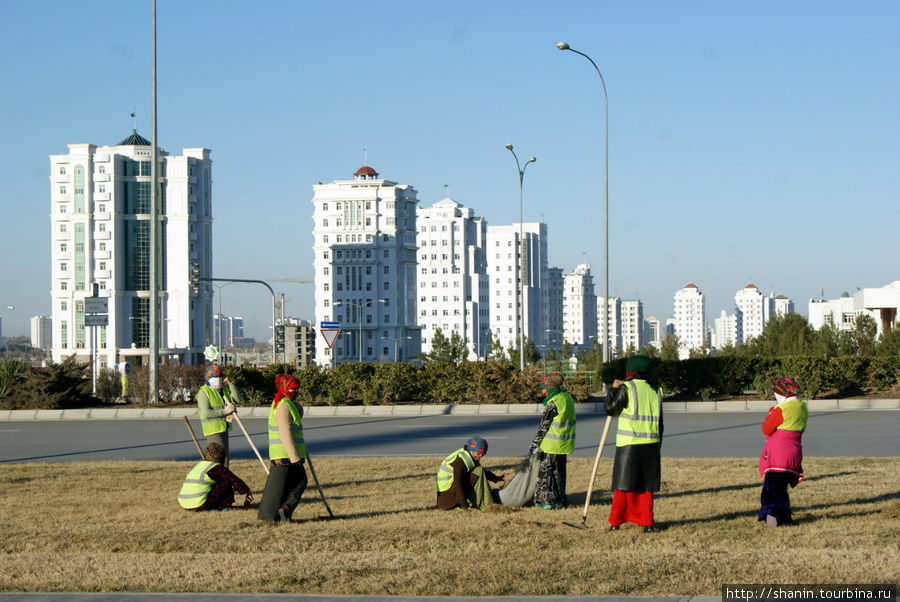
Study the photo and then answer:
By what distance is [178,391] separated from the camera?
2895 cm

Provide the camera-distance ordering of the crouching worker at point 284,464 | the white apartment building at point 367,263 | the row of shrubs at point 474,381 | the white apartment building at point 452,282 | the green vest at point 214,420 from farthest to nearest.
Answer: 1. the white apartment building at point 452,282
2. the white apartment building at point 367,263
3. the row of shrubs at point 474,381
4. the green vest at point 214,420
5. the crouching worker at point 284,464

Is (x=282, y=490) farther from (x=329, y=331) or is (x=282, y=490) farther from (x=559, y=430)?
(x=329, y=331)

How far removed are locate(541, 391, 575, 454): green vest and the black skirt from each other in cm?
168

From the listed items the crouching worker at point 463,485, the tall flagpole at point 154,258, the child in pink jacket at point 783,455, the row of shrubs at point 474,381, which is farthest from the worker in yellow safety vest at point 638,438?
the tall flagpole at point 154,258

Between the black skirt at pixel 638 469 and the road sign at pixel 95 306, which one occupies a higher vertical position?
the road sign at pixel 95 306

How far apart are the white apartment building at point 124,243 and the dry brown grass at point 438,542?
105 m

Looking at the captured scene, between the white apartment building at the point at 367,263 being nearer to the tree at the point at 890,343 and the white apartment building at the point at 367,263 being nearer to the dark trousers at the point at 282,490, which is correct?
the tree at the point at 890,343

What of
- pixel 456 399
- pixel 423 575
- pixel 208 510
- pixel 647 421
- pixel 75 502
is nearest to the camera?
pixel 423 575

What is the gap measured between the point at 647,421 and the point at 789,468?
1.42m

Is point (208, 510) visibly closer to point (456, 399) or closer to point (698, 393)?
point (456, 399)

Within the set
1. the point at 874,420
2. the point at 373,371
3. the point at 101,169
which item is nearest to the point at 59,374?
A: the point at 373,371

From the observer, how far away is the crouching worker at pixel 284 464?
9.53m

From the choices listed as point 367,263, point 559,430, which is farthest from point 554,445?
point 367,263

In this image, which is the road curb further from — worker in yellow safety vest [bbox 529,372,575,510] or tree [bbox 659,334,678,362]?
tree [bbox 659,334,678,362]
